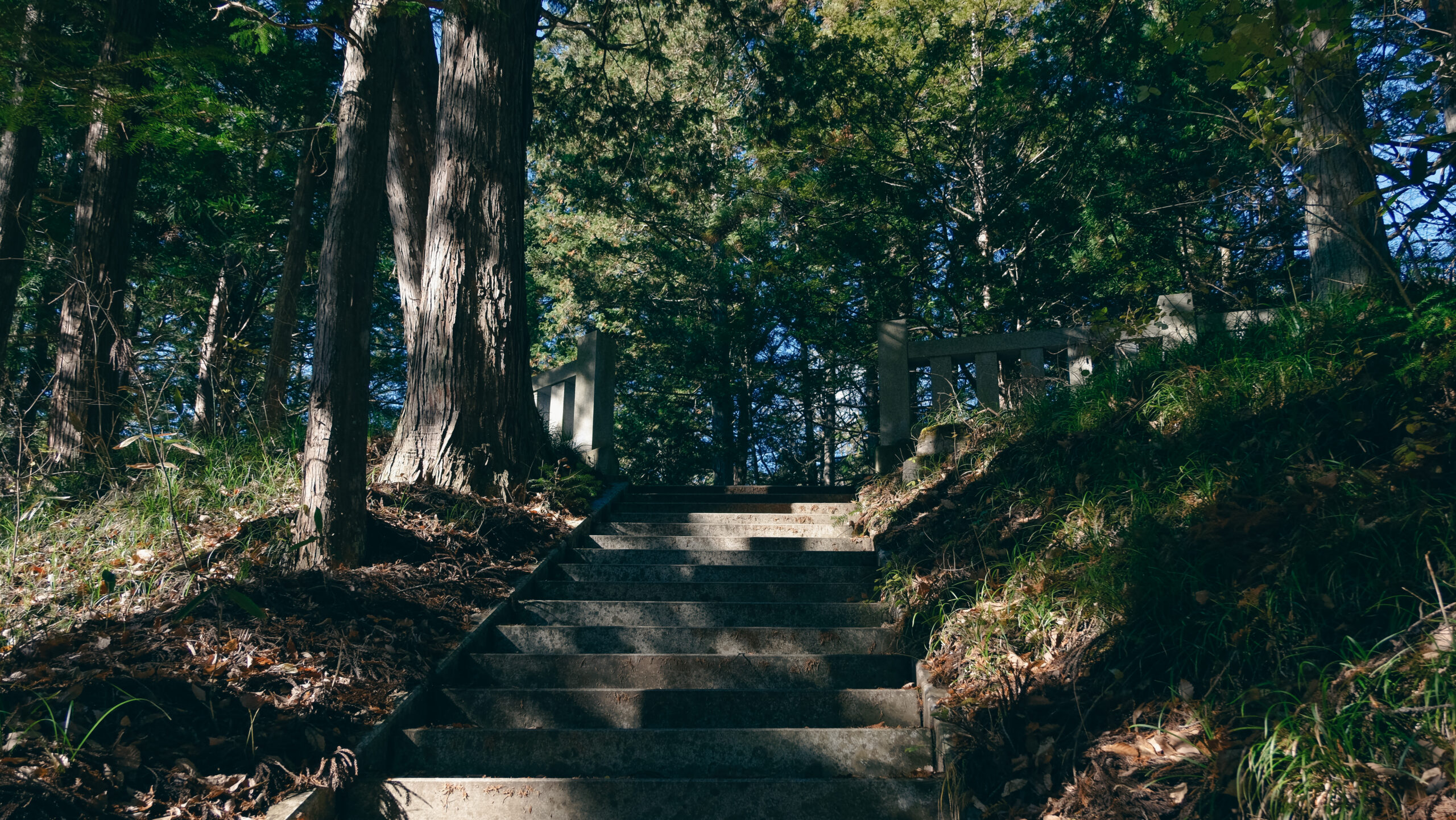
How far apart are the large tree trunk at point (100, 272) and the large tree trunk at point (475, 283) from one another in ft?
7.40

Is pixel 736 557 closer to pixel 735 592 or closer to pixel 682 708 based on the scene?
pixel 735 592

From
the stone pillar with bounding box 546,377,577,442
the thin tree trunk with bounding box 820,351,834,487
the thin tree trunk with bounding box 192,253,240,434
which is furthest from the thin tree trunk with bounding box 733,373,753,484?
the thin tree trunk with bounding box 192,253,240,434

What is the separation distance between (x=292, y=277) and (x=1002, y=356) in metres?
7.99

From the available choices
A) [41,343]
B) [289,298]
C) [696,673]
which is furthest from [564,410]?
[41,343]

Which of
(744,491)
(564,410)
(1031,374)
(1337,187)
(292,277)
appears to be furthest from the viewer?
(292,277)

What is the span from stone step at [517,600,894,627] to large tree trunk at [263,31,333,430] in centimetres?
444

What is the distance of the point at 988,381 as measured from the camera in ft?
20.3

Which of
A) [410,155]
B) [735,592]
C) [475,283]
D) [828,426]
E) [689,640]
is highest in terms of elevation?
[410,155]

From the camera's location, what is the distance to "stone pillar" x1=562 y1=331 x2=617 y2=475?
7785mm

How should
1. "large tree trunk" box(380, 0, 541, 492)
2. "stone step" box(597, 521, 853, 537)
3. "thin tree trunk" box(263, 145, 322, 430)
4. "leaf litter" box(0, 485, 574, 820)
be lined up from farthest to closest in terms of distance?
1. "thin tree trunk" box(263, 145, 322, 430)
2. "stone step" box(597, 521, 853, 537)
3. "large tree trunk" box(380, 0, 541, 492)
4. "leaf litter" box(0, 485, 574, 820)

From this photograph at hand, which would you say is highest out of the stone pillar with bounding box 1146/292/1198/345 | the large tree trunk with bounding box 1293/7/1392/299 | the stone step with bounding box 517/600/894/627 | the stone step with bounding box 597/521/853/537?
the large tree trunk with bounding box 1293/7/1392/299

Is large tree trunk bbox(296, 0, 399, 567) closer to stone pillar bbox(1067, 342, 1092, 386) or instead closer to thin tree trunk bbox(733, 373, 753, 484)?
stone pillar bbox(1067, 342, 1092, 386)

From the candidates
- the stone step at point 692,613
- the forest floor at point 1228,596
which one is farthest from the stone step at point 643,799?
the stone step at point 692,613

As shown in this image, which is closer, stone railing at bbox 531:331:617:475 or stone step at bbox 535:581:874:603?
stone step at bbox 535:581:874:603
